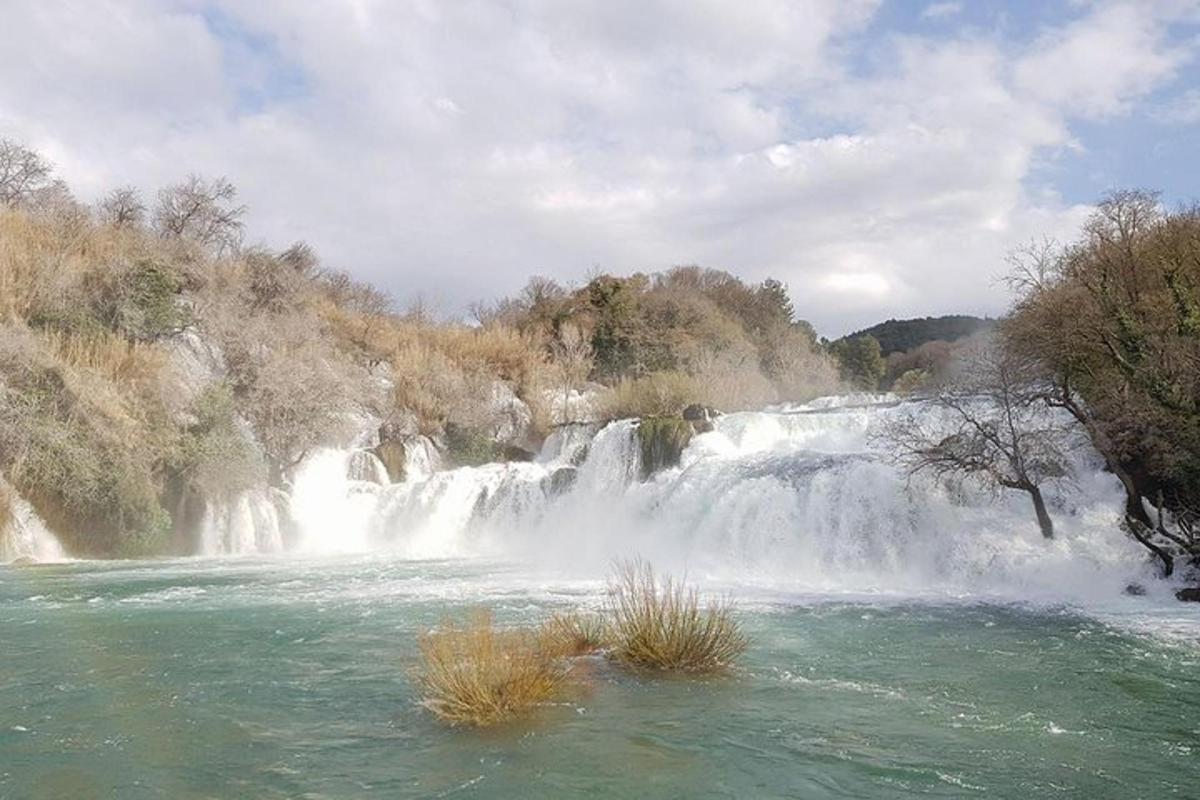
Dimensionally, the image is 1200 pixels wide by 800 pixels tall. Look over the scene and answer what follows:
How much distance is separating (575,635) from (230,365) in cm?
2255

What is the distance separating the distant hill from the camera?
72188mm

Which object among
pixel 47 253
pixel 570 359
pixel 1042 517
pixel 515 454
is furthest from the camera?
pixel 570 359

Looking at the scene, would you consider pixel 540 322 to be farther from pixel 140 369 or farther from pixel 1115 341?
pixel 1115 341

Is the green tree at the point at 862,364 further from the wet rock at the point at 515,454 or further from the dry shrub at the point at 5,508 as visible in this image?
the dry shrub at the point at 5,508

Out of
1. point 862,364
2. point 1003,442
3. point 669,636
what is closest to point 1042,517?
point 1003,442

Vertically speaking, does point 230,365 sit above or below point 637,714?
above

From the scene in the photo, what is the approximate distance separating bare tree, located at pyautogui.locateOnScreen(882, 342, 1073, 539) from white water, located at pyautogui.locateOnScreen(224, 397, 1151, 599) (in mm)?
678

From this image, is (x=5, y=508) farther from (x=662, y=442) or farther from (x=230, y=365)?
→ (x=662, y=442)

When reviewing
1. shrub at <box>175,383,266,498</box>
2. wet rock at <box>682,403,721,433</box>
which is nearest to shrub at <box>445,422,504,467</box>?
shrub at <box>175,383,266,498</box>

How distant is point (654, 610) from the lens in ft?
32.0

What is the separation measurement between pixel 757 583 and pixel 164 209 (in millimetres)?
30946

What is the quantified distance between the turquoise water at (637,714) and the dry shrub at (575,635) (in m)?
0.39

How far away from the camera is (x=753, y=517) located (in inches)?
794

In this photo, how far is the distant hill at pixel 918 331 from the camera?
72.2m
